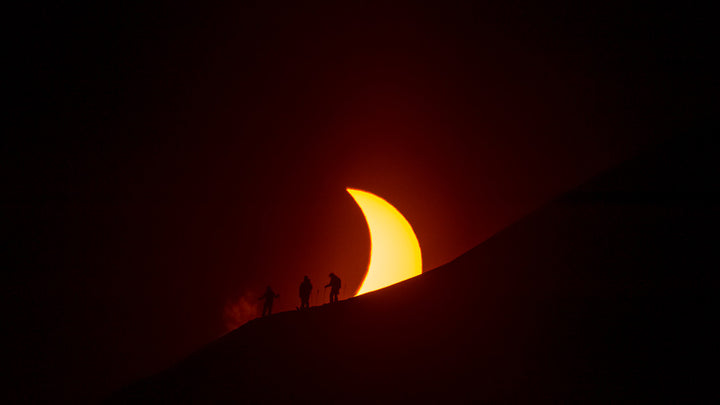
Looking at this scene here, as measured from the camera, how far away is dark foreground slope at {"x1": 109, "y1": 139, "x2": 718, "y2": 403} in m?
7.55

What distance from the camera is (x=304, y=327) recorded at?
11305 mm

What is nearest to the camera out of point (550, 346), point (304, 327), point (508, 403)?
point (508, 403)

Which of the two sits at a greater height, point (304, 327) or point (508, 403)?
point (304, 327)

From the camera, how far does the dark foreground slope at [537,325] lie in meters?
7.55

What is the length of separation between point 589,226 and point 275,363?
9503 millimetres

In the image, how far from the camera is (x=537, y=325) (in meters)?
8.87

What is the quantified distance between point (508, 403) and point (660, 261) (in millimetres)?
5364

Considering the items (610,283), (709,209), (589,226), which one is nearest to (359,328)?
(610,283)

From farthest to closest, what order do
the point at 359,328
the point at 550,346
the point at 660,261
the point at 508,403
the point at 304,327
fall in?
the point at 304,327
the point at 359,328
the point at 660,261
the point at 550,346
the point at 508,403

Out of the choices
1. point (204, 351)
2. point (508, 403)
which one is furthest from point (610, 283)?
point (204, 351)

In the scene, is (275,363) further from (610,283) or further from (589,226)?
(589,226)

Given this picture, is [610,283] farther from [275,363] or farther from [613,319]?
[275,363]

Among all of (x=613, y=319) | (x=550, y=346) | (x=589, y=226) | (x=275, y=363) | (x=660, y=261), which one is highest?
(x=589, y=226)

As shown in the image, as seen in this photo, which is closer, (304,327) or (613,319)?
(613,319)
